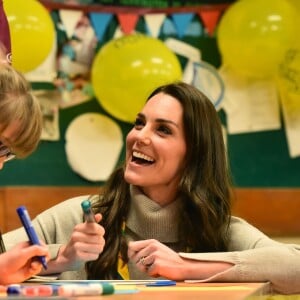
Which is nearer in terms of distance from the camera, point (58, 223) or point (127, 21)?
point (58, 223)

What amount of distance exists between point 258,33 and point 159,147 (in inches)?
47.1

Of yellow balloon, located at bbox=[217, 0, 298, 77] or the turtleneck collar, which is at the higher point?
yellow balloon, located at bbox=[217, 0, 298, 77]

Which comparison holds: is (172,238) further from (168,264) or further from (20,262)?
(20,262)

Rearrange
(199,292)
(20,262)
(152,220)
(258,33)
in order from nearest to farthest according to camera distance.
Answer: (20,262) < (199,292) < (152,220) < (258,33)

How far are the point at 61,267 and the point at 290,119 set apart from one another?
6.72ft

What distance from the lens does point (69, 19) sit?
3785mm

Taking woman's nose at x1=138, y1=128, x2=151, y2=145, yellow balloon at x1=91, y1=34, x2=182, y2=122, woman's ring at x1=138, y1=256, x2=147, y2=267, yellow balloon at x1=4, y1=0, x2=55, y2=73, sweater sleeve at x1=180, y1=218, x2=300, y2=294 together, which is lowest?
sweater sleeve at x1=180, y1=218, x2=300, y2=294

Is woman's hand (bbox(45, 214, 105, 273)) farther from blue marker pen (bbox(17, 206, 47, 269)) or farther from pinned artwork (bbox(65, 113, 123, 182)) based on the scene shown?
pinned artwork (bbox(65, 113, 123, 182))

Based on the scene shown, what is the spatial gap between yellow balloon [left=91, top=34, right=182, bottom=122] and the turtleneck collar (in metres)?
1.03

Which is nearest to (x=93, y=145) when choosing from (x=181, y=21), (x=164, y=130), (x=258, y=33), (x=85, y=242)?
(x=181, y=21)

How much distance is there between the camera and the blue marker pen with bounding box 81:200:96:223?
170 centimetres

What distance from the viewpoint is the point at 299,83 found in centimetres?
365

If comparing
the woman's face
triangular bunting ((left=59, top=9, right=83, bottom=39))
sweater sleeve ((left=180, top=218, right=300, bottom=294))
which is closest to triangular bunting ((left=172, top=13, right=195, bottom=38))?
triangular bunting ((left=59, top=9, right=83, bottom=39))

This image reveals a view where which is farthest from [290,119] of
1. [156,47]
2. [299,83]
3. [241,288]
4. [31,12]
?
[241,288]
